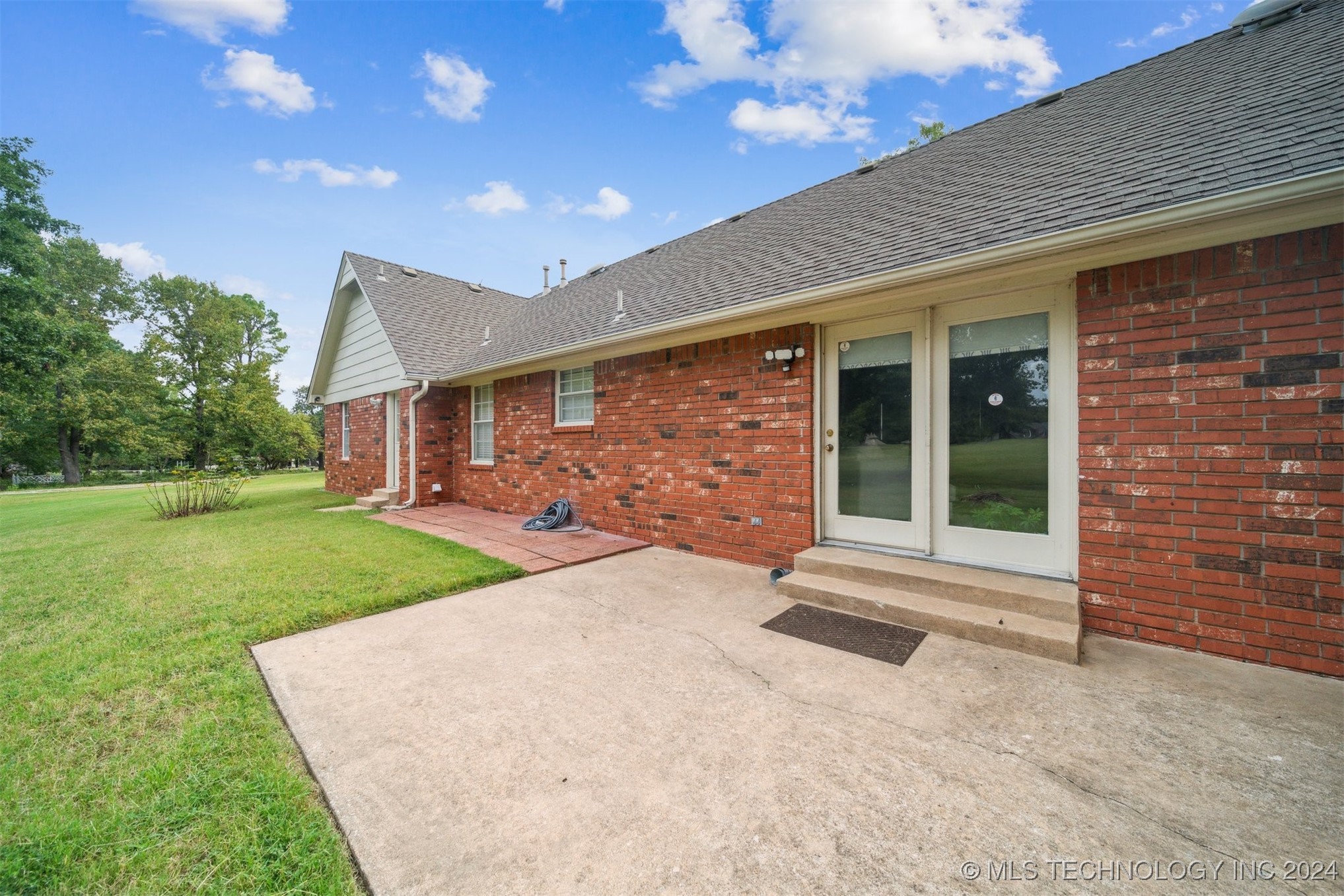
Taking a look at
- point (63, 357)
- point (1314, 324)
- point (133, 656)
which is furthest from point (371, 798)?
point (63, 357)

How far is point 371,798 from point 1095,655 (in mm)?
3963

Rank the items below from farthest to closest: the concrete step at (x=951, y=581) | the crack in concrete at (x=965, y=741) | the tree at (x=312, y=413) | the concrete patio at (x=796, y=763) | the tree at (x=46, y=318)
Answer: the tree at (x=312, y=413) → the tree at (x=46, y=318) → the concrete step at (x=951, y=581) → the crack in concrete at (x=965, y=741) → the concrete patio at (x=796, y=763)

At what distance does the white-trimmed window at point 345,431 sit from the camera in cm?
1236

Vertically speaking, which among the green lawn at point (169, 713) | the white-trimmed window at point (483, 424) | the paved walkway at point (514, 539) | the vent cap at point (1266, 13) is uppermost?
the vent cap at point (1266, 13)

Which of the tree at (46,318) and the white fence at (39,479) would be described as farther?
the white fence at (39,479)

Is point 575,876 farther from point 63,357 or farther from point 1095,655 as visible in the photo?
point 63,357

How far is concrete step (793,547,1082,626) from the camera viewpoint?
3.18 meters

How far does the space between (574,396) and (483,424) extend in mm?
3125

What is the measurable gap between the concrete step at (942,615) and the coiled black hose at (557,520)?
376cm

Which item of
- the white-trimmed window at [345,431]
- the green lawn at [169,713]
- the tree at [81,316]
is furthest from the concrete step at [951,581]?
the tree at [81,316]

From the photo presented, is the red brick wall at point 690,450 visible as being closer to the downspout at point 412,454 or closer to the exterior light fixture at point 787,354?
the exterior light fixture at point 787,354

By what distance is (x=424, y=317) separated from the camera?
10953 mm

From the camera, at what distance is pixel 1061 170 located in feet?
13.1

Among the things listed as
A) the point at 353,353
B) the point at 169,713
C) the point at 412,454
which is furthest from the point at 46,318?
the point at 169,713
